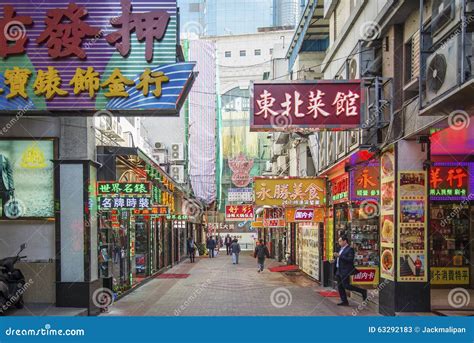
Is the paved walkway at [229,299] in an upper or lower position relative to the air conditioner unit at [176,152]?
lower

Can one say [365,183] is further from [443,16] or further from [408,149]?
[443,16]

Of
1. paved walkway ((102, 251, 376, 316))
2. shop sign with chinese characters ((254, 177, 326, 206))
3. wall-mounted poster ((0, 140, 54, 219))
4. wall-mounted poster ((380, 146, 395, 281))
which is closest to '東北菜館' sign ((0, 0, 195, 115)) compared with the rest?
wall-mounted poster ((0, 140, 54, 219))

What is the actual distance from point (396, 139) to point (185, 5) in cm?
7021

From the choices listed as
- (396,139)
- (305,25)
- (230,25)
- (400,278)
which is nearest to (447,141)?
(396,139)

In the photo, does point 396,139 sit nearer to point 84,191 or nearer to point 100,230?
point 84,191

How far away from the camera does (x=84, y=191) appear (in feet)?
42.1

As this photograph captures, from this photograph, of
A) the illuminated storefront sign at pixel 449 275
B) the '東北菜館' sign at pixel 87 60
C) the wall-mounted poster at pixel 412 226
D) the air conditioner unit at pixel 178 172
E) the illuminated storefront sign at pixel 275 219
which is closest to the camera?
the '東北菜館' sign at pixel 87 60

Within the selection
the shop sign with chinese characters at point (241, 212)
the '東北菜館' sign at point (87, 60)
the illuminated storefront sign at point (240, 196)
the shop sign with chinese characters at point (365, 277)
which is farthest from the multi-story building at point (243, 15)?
the '東北菜館' sign at point (87, 60)

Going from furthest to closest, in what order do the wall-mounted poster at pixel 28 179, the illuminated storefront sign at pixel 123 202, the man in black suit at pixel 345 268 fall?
1. the man in black suit at pixel 345 268
2. the illuminated storefront sign at pixel 123 202
3. the wall-mounted poster at pixel 28 179

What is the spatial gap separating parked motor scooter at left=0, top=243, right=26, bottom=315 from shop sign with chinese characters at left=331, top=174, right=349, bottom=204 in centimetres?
865

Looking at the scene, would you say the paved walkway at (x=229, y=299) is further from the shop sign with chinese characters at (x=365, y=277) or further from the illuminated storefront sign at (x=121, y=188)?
the illuminated storefront sign at (x=121, y=188)

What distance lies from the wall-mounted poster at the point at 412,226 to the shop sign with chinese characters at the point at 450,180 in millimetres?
3100

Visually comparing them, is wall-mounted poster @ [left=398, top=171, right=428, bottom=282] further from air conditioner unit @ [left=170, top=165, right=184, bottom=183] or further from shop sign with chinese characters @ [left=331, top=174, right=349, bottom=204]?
air conditioner unit @ [left=170, top=165, right=184, bottom=183]

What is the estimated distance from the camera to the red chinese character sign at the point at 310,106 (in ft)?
38.7
